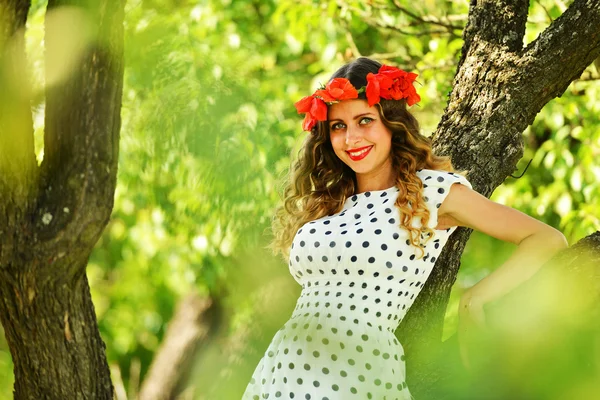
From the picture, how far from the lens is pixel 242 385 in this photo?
10.1ft

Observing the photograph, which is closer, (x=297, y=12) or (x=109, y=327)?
(x=297, y=12)

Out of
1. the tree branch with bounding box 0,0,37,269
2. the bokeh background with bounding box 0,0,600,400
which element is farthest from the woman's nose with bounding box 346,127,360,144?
the tree branch with bounding box 0,0,37,269

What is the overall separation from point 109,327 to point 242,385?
181 inches

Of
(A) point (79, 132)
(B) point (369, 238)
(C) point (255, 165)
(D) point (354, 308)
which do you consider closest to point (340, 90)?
(B) point (369, 238)

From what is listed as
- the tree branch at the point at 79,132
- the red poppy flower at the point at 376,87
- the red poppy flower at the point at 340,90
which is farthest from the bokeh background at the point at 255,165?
the tree branch at the point at 79,132

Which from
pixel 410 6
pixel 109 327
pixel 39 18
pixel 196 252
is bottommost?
pixel 109 327

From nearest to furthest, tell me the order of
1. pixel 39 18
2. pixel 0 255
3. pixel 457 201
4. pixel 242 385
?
pixel 0 255
pixel 457 201
pixel 242 385
pixel 39 18

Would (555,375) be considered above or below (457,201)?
above

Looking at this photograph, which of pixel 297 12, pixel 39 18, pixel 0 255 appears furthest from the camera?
pixel 297 12

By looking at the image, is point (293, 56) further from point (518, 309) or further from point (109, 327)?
point (518, 309)

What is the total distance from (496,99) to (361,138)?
1.47ft

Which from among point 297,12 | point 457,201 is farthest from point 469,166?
point 297,12

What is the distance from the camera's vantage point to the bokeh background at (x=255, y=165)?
148 inches

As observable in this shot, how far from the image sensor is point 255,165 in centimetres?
355
